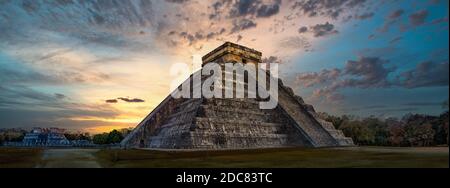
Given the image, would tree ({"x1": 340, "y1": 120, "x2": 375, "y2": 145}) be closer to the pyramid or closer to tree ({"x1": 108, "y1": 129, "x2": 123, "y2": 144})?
the pyramid

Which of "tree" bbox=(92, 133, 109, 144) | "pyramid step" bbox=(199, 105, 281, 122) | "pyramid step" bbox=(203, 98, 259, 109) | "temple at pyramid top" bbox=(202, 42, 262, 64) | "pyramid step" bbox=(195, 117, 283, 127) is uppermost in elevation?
"temple at pyramid top" bbox=(202, 42, 262, 64)

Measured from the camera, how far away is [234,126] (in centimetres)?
2327

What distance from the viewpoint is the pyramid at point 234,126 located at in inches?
840

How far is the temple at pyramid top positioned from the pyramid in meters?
5.29

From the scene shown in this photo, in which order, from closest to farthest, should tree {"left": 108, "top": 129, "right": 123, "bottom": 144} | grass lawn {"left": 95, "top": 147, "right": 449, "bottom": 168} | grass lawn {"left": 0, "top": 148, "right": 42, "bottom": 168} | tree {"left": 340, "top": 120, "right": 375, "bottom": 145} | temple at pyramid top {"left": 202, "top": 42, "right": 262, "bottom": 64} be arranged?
grass lawn {"left": 95, "top": 147, "right": 449, "bottom": 168} < grass lawn {"left": 0, "top": 148, "right": 42, "bottom": 168} < temple at pyramid top {"left": 202, "top": 42, "right": 262, "bottom": 64} < tree {"left": 340, "top": 120, "right": 375, "bottom": 145} < tree {"left": 108, "top": 129, "right": 123, "bottom": 144}

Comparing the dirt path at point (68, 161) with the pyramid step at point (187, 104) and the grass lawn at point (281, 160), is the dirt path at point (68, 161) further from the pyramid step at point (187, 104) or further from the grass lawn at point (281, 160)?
the pyramid step at point (187, 104)

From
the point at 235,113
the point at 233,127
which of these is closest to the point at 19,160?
the point at 233,127

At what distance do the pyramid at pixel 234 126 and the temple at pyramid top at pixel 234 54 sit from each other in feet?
17.4

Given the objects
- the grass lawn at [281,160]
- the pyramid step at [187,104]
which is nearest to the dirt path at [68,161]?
the grass lawn at [281,160]

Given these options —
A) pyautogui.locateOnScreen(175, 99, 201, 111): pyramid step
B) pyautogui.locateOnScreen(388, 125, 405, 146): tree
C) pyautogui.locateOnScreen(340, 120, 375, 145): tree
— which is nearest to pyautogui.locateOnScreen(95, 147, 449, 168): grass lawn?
pyautogui.locateOnScreen(175, 99, 201, 111): pyramid step

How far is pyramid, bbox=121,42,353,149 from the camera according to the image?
21.3 metres

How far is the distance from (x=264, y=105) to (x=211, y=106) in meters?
6.60
